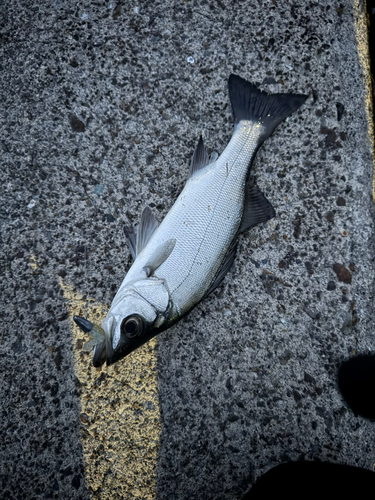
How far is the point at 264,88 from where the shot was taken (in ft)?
6.79

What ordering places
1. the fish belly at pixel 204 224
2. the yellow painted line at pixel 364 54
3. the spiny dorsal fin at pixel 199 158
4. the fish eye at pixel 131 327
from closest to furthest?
the fish eye at pixel 131 327 → the fish belly at pixel 204 224 → the spiny dorsal fin at pixel 199 158 → the yellow painted line at pixel 364 54

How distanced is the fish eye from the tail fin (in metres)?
1.26

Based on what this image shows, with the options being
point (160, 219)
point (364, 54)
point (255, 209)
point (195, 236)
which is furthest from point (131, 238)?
point (364, 54)

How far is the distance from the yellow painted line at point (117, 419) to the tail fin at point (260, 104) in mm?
1442

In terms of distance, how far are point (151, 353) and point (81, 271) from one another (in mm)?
649

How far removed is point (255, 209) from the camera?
1.91m

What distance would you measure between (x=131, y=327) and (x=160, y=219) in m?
0.73

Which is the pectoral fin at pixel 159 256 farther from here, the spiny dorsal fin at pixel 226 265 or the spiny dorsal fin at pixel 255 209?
the spiny dorsal fin at pixel 255 209

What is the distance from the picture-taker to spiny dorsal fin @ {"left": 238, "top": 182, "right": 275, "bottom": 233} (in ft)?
6.19

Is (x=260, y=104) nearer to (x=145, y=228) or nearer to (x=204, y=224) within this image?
(x=204, y=224)

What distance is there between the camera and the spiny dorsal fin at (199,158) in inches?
75.2

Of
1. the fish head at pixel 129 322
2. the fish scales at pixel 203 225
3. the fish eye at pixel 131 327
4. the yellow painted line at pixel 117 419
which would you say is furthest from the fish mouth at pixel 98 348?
the yellow painted line at pixel 117 419

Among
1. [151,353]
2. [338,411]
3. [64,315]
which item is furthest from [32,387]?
[338,411]

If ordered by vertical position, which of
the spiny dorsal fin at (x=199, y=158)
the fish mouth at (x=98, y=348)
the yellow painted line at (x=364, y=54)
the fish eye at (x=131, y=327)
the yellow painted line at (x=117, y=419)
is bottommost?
the yellow painted line at (x=117, y=419)
